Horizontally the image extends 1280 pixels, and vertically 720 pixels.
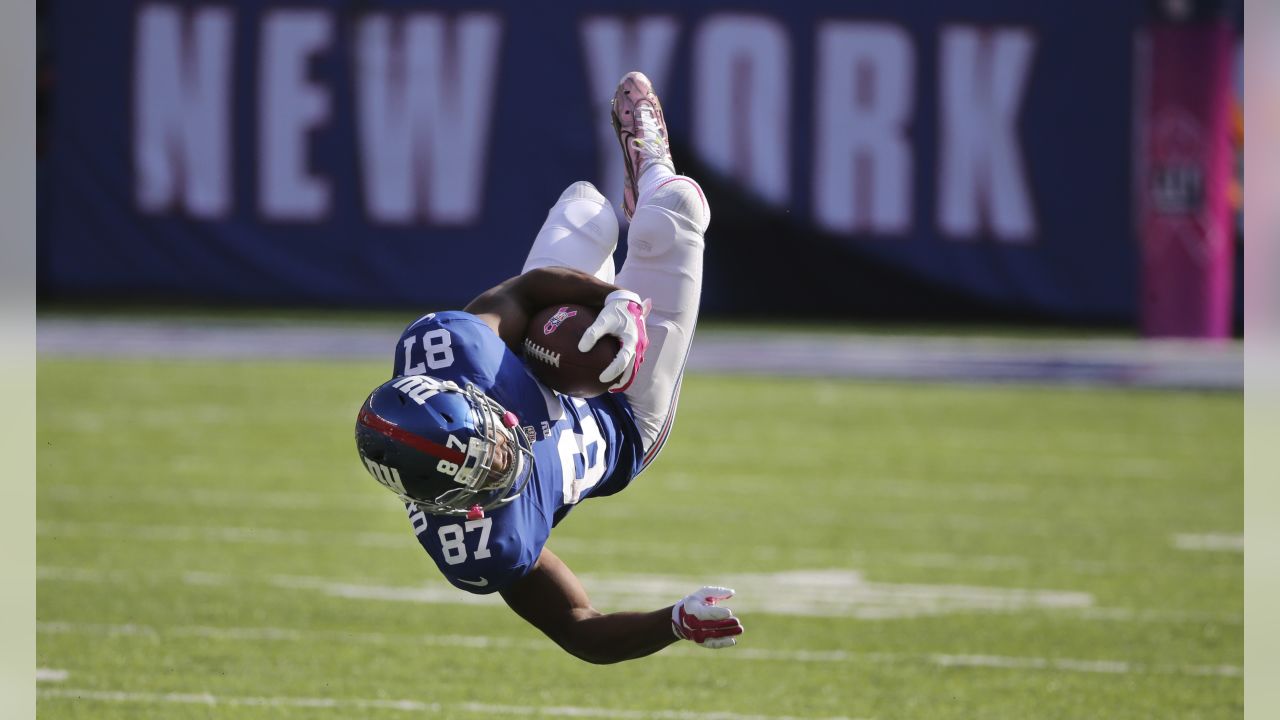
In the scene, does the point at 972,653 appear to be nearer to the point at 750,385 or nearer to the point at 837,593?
the point at 837,593

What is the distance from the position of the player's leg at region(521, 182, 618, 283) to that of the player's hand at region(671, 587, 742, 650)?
0.72m

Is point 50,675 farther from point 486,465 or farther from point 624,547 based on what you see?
point 624,547

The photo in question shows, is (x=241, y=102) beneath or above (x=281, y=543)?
above

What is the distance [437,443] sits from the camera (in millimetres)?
2857

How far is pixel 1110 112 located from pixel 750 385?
5.42 metres

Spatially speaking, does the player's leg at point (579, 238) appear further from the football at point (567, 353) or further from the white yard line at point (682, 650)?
the white yard line at point (682, 650)

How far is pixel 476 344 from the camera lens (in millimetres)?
3150

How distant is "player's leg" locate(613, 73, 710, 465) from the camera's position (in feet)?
11.7

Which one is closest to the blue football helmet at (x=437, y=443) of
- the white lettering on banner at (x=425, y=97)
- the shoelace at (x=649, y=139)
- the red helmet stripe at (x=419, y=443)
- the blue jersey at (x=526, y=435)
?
the red helmet stripe at (x=419, y=443)

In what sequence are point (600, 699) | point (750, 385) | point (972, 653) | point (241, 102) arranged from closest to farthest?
point (600, 699)
point (972, 653)
point (750, 385)
point (241, 102)

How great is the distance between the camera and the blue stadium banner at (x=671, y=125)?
591 inches

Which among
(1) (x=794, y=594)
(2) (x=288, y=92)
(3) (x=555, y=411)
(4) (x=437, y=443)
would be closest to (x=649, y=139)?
(3) (x=555, y=411)

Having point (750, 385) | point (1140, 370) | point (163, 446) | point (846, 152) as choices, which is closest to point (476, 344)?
point (163, 446)

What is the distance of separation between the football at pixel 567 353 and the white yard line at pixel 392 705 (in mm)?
1350
